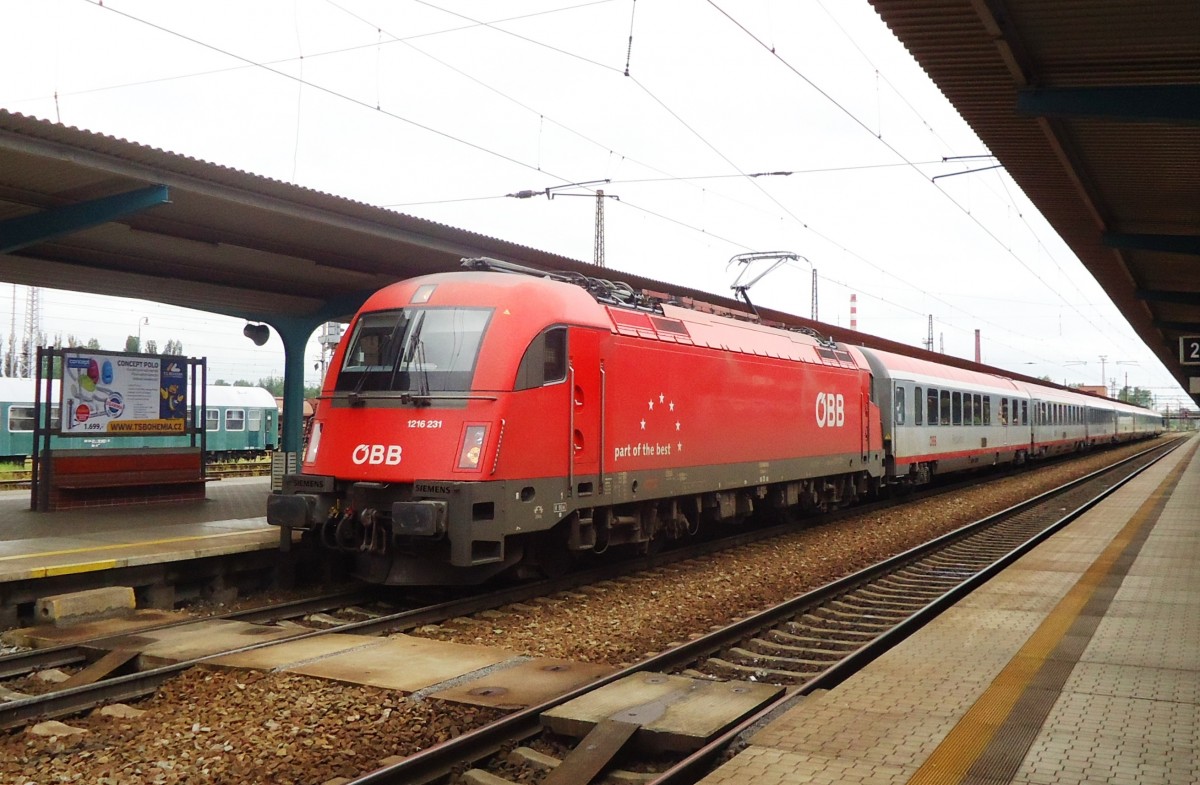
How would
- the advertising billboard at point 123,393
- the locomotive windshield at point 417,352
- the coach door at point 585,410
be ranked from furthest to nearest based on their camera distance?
the advertising billboard at point 123,393 → the coach door at point 585,410 → the locomotive windshield at point 417,352

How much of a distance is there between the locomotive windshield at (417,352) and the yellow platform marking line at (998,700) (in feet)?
17.6

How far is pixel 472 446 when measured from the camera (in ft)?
29.9

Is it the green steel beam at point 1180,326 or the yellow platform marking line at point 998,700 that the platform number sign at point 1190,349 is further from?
the yellow platform marking line at point 998,700

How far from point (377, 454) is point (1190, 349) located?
18094 millimetres

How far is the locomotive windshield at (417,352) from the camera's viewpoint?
9.48 meters

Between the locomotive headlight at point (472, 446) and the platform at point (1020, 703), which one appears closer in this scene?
the platform at point (1020, 703)

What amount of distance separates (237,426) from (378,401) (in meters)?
30.0

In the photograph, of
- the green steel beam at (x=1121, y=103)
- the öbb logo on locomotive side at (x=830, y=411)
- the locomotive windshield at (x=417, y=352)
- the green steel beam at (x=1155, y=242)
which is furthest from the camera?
the öbb logo on locomotive side at (x=830, y=411)

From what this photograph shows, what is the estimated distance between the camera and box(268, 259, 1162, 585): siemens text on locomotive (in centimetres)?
917

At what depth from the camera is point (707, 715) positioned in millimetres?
5875

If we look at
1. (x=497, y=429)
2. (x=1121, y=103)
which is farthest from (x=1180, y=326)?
(x=497, y=429)

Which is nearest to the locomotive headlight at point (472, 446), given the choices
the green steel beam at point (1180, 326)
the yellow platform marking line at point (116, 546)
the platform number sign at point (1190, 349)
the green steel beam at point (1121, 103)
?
the yellow platform marking line at point (116, 546)

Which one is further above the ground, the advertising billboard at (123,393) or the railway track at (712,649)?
the advertising billboard at (123,393)

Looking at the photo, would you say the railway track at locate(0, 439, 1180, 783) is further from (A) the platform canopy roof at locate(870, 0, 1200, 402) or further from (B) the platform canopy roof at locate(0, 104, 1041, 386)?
(A) the platform canopy roof at locate(870, 0, 1200, 402)
